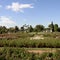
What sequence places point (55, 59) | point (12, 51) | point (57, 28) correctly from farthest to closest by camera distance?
point (57, 28), point (12, 51), point (55, 59)

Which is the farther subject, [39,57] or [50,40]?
[50,40]

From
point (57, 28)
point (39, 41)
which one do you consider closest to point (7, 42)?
point (39, 41)

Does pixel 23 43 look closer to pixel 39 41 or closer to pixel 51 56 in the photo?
pixel 39 41

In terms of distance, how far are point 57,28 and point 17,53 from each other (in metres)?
57.9

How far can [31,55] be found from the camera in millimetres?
14336

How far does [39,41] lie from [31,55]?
10436mm

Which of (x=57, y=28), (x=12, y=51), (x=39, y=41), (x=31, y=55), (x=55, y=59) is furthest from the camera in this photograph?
(x=57, y=28)

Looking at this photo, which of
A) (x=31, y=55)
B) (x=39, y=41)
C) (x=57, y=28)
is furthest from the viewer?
(x=57, y=28)

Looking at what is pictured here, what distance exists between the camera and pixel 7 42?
25.2 metres

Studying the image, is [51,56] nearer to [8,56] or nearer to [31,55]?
[31,55]

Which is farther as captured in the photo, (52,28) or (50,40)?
(52,28)

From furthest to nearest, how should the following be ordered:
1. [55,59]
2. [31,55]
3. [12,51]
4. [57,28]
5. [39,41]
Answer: [57,28]
[39,41]
[12,51]
[31,55]
[55,59]

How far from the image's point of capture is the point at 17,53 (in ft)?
49.7

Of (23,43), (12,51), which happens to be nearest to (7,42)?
(23,43)
